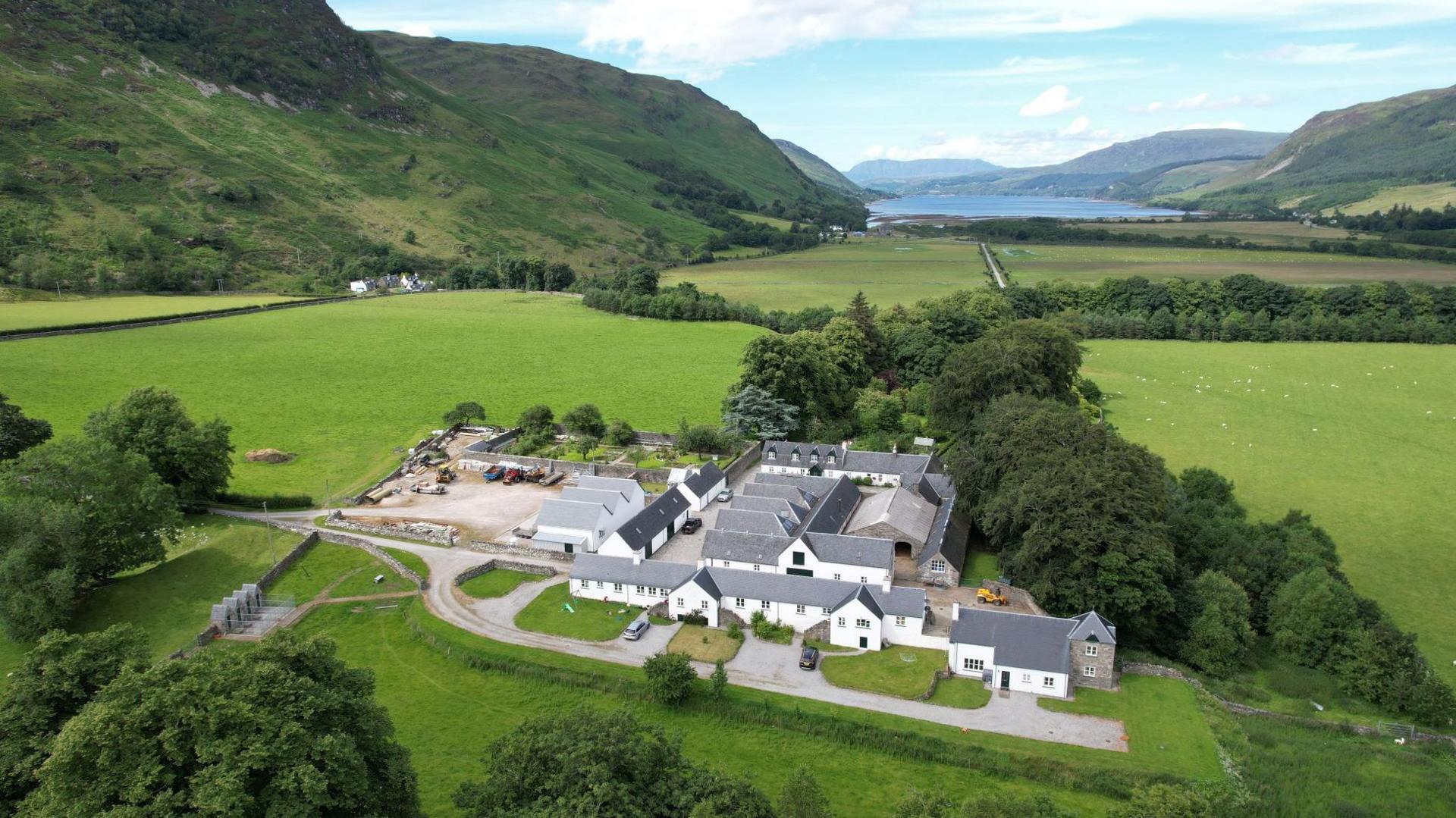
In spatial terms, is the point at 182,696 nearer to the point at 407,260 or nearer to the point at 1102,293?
the point at 1102,293

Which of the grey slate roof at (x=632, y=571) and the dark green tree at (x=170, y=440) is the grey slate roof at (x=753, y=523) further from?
the dark green tree at (x=170, y=440)

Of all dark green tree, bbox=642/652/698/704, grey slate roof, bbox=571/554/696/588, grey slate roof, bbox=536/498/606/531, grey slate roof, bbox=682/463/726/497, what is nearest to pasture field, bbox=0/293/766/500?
grey slate roof, bbox=682/463/726/497

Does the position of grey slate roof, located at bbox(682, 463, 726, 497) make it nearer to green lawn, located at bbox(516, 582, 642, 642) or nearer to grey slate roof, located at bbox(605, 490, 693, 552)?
grey slate roof, located at bbox(605, 490, 693, 552)

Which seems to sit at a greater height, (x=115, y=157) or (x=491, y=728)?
(x=115, y=157)

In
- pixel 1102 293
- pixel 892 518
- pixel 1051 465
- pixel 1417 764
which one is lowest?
pixel 1417 764

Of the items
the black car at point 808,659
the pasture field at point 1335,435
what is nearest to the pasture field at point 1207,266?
the pasture field at point 1335,435

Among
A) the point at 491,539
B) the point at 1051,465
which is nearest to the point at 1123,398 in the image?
the point at 1051,465
